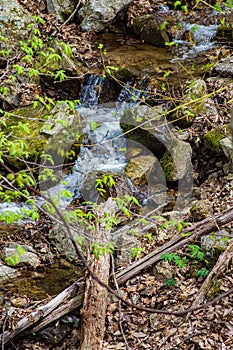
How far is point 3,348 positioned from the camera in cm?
384

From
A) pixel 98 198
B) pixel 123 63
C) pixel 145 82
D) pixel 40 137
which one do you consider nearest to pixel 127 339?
pixel 98 198

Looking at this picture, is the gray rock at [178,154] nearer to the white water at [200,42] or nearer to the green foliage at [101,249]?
the green foliage at [101,249]

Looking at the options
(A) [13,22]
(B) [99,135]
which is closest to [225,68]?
(B) [99,135]

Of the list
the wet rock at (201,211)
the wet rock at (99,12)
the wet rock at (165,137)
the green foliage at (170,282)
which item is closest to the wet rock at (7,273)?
the green foliage at (170,282)

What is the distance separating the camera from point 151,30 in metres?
8.74

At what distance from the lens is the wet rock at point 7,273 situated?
473 centimetres

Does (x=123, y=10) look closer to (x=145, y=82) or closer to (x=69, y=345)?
(x=145, y=82)

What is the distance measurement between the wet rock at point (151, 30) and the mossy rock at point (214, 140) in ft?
12.2

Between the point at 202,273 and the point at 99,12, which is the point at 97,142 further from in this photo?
the point at 99,12

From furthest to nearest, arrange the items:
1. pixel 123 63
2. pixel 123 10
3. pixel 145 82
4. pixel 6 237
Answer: pixel 123 10
pixel 123 63
pixel 145 82
pixel 6 237

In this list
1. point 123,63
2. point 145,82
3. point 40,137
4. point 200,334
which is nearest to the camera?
point 200,334

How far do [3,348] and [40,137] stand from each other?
3.76 metres

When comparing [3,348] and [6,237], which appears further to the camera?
[6,237]

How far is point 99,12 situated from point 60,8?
1005 mm
